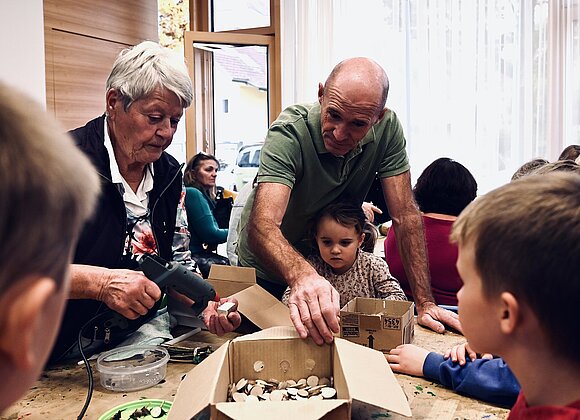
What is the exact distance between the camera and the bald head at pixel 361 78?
1.89m

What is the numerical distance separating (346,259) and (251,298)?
62 cm

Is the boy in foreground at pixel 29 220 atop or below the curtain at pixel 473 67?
below

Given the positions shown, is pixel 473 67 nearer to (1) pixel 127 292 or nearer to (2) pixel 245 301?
(2) pixel 245 301

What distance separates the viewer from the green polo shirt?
1.98 m

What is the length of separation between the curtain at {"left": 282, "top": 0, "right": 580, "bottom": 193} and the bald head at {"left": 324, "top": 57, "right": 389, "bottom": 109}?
9.73 feet

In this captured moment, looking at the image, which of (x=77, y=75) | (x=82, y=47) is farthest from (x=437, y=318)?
(x=82, y=47)

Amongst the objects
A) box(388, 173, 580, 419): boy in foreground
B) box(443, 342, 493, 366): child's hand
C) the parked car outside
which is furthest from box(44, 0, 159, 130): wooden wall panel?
box(388, 173, 580, 419): boy in foreground

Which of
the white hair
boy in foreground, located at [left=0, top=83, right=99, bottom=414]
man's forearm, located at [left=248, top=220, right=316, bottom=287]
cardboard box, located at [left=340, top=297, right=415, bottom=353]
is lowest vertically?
cardboard box, located at [left=340, top=297, right=415, bottom=353]

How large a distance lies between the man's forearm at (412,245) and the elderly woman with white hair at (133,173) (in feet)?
2.46

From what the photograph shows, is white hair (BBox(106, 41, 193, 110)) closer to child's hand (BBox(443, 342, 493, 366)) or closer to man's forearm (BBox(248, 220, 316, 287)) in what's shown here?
man's forearm (BBox(248, 220, 316, 287))

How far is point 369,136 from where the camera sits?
6.84 feet

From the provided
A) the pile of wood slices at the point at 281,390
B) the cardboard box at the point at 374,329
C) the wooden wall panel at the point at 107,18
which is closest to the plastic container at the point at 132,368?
the pile of wood slices at the point at 281,390

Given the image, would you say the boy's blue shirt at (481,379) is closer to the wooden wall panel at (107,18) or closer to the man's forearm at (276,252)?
the man's forearm at (276,252)

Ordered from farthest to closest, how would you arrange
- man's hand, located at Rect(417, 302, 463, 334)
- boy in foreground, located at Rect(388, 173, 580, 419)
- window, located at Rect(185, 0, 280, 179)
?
window, located at Rect(185, 0, 280, 179), man's hand, located at Rect(417, 302, 463, 334), boy in foreground, located at Rect(388, 173, 580, 419)
